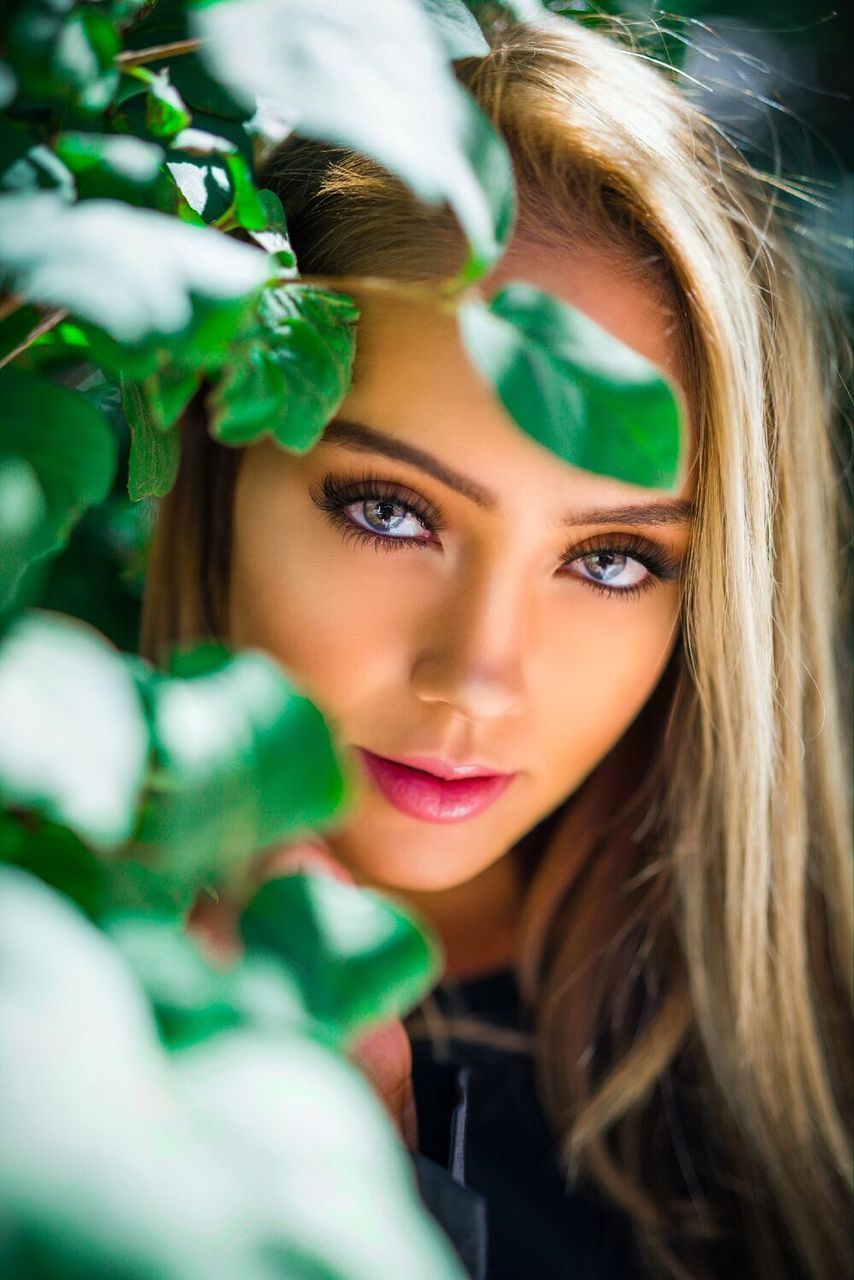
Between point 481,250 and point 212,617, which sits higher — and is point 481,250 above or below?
above

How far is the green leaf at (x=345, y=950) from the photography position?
1.35 feet

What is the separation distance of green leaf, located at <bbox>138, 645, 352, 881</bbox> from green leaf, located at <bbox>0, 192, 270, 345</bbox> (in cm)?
13

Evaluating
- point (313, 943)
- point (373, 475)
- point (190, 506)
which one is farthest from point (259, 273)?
point (190, 506)

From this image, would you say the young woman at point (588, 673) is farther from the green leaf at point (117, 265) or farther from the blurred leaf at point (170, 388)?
the green leaf at point (117, 265)

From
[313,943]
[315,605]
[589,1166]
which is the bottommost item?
[589,1166]

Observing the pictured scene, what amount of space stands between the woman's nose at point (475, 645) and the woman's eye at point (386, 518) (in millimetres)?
86

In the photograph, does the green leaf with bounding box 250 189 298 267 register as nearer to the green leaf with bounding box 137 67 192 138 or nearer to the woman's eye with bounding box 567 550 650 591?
the green leaf with bounding box 137 67 192 138

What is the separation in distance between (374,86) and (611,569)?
949mm

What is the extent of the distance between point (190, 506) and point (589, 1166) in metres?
1.08

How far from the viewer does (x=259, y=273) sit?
0.45 metres

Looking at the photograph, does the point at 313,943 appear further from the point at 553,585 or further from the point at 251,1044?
the point at 553,585

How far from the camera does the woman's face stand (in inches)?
44.3

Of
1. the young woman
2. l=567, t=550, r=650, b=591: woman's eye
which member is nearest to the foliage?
the young woman

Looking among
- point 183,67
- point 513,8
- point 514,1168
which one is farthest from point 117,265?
point 514,1168
